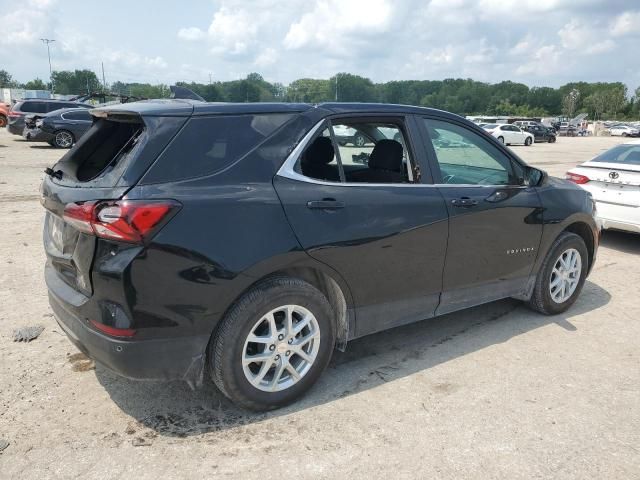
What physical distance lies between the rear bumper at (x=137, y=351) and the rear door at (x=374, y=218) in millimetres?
834

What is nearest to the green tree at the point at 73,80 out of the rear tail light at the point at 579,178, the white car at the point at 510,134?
the white car at the point at 510,134

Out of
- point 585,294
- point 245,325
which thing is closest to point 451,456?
point 245,325

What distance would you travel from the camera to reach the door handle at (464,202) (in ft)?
12.2

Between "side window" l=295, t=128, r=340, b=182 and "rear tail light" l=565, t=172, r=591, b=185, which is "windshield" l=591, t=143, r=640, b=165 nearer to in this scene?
"rear tail light" l=565, t=172, r=591, b=185

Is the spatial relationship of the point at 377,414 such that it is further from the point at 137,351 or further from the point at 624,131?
the point at 624,131

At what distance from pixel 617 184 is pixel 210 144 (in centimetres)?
592

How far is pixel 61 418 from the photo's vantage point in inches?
118

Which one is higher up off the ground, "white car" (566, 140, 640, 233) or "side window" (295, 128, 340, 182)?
"side window" (295, 128, 340, 182)

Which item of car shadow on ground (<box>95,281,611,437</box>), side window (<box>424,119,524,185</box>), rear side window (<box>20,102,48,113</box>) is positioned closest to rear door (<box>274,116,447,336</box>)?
side window (<box>424,119,524,185</box>)

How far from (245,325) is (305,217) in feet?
2.22

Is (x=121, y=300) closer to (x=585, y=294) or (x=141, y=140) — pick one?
(x=141, y=140)

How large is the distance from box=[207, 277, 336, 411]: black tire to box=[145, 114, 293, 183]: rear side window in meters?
0.70

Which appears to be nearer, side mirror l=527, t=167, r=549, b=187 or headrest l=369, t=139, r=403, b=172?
headrest l=369, t=139, r=403, b=172

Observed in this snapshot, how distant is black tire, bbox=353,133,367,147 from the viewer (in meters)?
4.04
